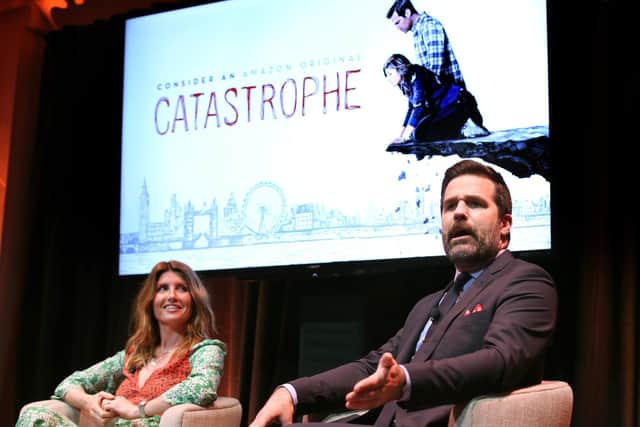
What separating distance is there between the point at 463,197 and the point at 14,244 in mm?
3201

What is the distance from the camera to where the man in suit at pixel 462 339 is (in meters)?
2.01

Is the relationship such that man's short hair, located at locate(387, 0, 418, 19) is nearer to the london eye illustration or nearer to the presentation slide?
the presentation slide

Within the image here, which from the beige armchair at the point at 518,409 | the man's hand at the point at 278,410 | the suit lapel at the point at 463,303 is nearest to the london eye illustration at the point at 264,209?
the suit lapel at the point at 463,303

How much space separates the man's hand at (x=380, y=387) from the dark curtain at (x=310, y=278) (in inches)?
70.1

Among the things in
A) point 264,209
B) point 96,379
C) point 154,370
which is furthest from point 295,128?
point 96,379

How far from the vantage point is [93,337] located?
4.73 m

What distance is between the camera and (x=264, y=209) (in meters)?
4.16

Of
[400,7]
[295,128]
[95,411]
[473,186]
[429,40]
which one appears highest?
[400,7]

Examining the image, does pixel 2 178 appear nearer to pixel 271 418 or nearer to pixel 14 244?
pixel 14 244

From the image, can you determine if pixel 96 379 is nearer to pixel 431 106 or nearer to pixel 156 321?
pixel 156 321

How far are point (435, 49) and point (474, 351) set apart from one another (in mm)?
1898

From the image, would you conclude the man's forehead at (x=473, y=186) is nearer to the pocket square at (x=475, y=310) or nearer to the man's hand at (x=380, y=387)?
the pocket square at (x=475, y=310)

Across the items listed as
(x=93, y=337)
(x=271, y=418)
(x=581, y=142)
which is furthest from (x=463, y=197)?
(x=93, y=337)

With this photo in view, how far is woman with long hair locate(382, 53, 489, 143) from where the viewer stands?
12.4ft
